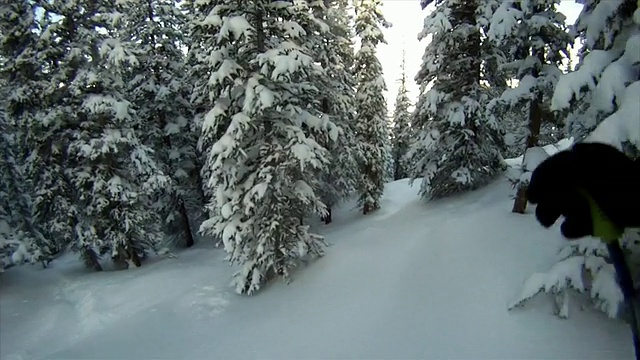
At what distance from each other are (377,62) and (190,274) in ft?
46.3

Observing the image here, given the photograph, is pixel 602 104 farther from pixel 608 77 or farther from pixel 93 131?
pixel 93 131

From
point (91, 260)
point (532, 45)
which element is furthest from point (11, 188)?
point (532, 45)

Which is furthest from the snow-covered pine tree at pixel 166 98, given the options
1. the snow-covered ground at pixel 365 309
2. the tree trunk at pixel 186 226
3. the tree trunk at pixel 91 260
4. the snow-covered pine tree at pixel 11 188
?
the snow-covered pine tree at pixel 11 188

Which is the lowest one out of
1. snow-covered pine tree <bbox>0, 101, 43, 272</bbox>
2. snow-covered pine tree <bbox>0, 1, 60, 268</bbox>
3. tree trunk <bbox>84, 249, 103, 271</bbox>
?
tree trunk <bbox>84, 249, 103, 271</bbox>

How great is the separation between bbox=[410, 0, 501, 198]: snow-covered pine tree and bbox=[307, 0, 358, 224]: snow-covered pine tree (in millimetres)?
3903

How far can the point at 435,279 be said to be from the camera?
8.42 meters

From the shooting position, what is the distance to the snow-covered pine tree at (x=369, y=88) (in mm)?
19531

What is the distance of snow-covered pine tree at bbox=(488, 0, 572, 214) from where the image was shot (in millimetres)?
8586

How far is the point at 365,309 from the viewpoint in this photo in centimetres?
840

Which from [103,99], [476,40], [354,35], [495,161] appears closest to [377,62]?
[354,35]

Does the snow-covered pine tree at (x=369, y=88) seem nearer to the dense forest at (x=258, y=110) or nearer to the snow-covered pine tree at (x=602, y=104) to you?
the dense forest at (x=258, y=110)

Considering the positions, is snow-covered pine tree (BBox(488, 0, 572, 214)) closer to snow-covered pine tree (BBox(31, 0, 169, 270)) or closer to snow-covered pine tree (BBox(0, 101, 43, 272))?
snow-covered pine tree (BBox(31, 0, 169, 270))

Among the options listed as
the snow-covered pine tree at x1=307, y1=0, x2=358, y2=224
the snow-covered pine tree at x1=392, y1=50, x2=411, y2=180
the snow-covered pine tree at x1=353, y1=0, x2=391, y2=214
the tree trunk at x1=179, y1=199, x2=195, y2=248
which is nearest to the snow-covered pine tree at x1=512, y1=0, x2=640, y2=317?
the snow-covered pine tree at x1=307, y1=0, x2=358, y2=224

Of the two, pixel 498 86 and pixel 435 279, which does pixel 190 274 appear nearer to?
pixel 435 279
